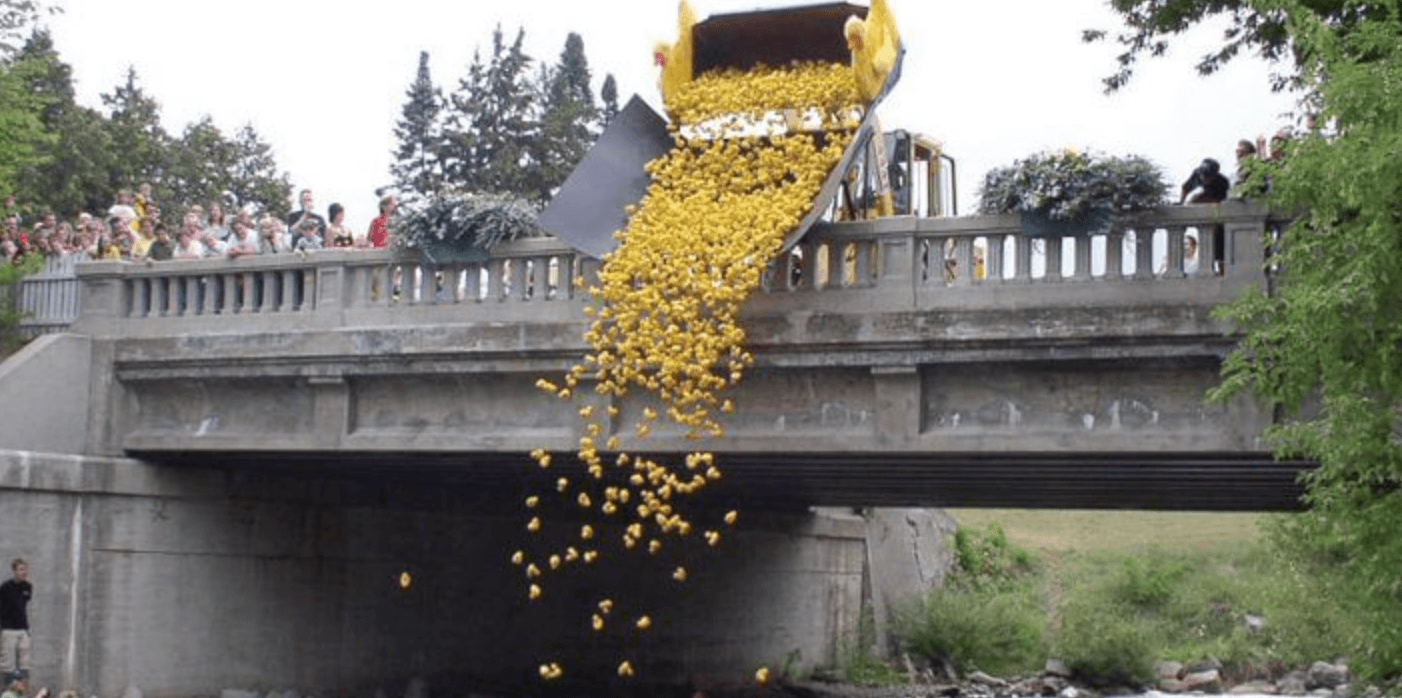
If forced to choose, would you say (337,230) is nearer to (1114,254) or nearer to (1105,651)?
(1114,254)

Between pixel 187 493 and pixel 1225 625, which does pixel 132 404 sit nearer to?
pixel 187 493

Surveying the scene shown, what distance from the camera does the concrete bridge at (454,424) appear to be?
19.2 metres

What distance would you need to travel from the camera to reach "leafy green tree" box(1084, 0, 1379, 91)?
16672 millimetres

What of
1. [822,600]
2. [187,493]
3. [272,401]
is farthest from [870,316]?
[822,600]

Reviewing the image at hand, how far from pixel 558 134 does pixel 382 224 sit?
5182 cm

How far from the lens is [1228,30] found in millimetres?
20797

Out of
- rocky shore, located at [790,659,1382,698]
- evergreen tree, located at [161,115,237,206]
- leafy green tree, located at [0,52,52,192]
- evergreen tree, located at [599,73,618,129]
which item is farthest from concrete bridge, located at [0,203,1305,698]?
evergreen tree, located at [599,73,618,129]

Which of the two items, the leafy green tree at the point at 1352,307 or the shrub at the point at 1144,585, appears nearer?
the leafy green tree at the point at 1352,307

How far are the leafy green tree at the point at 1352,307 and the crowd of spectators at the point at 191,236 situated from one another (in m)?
11.7

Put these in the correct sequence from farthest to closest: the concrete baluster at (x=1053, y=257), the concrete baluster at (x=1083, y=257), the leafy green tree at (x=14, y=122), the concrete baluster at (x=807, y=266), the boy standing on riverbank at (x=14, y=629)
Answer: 1. the leafy green tree at (x=14, y=122)
2. the boy standing on riverbank at (x=14, y=629)
3. the concrete baluster at (x=807, y=266)
4. the concrete baluster at (x=1053, y=257)
5. the concrete baluster at (x=1083, y=257)

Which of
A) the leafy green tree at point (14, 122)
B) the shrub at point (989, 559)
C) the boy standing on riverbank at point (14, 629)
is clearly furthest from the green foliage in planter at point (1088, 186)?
the shrub at point (989, 559)

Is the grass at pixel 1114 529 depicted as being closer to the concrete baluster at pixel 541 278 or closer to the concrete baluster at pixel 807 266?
the concrete baluster at pixel 541 278

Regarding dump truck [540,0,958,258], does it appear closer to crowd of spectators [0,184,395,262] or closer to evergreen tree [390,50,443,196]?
crowd of spectators [0,184,395,262]

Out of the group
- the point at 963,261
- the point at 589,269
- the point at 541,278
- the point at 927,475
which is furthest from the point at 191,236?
the point at 963,261
